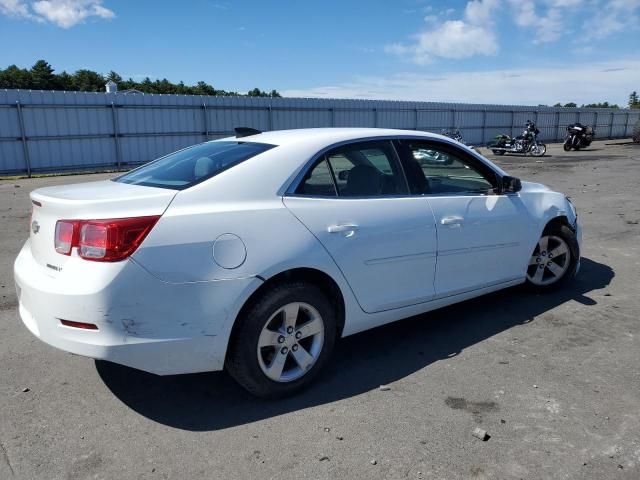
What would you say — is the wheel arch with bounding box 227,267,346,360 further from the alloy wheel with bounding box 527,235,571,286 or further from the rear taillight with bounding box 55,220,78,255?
the alloy wheel with bounding box 527,235,571,286

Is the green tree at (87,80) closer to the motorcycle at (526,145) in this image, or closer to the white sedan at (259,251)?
the motorcycle at (526,145)

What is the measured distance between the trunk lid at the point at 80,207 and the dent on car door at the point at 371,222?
80 centimetres

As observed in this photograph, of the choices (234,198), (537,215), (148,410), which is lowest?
(148,410)

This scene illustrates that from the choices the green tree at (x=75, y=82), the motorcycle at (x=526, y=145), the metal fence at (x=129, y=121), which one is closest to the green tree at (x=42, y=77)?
the green tree at (x=75, y=82)

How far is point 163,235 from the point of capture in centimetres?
278

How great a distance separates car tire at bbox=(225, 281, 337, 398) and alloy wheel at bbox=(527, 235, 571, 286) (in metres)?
2.45

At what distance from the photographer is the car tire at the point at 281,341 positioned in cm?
303

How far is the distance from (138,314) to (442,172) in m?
2.63

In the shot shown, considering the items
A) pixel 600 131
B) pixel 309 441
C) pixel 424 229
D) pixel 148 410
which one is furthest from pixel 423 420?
pixel 600 131

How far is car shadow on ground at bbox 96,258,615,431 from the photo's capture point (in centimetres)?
316

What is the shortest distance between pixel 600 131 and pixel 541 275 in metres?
42.6

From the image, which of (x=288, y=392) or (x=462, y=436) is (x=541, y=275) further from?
(x=288, y=392)

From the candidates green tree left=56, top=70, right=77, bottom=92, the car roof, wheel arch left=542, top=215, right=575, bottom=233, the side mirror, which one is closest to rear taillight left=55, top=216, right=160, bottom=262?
the car roof

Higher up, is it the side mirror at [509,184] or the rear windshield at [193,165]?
the rear windshield at [193,165]
